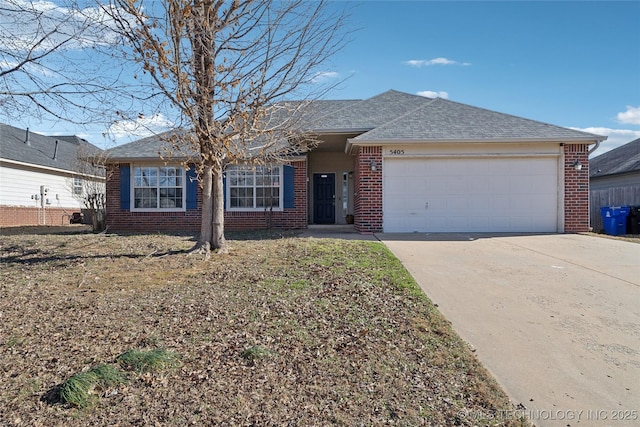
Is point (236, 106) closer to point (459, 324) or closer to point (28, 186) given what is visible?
point (459, 324)

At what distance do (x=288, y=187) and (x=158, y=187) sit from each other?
4536 mm

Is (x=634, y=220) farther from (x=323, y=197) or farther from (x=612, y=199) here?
(x=323, y=197)

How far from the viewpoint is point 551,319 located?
4.71 meters

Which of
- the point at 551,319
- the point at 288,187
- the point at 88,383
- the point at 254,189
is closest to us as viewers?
the point at 88,383

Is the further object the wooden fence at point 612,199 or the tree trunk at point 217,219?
the wooden fence at point 612,199

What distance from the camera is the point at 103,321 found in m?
4.45

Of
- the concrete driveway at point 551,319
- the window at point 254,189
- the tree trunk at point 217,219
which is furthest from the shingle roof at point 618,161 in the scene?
the tree trunk at point 217,219

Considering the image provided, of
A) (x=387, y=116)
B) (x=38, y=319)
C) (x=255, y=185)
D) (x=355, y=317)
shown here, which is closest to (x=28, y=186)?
(x=255, y=185)

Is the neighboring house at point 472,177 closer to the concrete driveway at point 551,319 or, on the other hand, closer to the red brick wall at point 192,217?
the red brick wall at point 192,217

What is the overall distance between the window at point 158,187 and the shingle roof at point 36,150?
4256mm

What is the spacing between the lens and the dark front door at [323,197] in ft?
55.8

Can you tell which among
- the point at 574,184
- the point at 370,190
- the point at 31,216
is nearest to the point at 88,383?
the point at 370,190

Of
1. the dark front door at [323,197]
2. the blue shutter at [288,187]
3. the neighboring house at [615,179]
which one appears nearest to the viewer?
the blue shutter at [288,187]

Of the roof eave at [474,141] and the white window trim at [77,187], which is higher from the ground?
the roof eave at [474,141]
